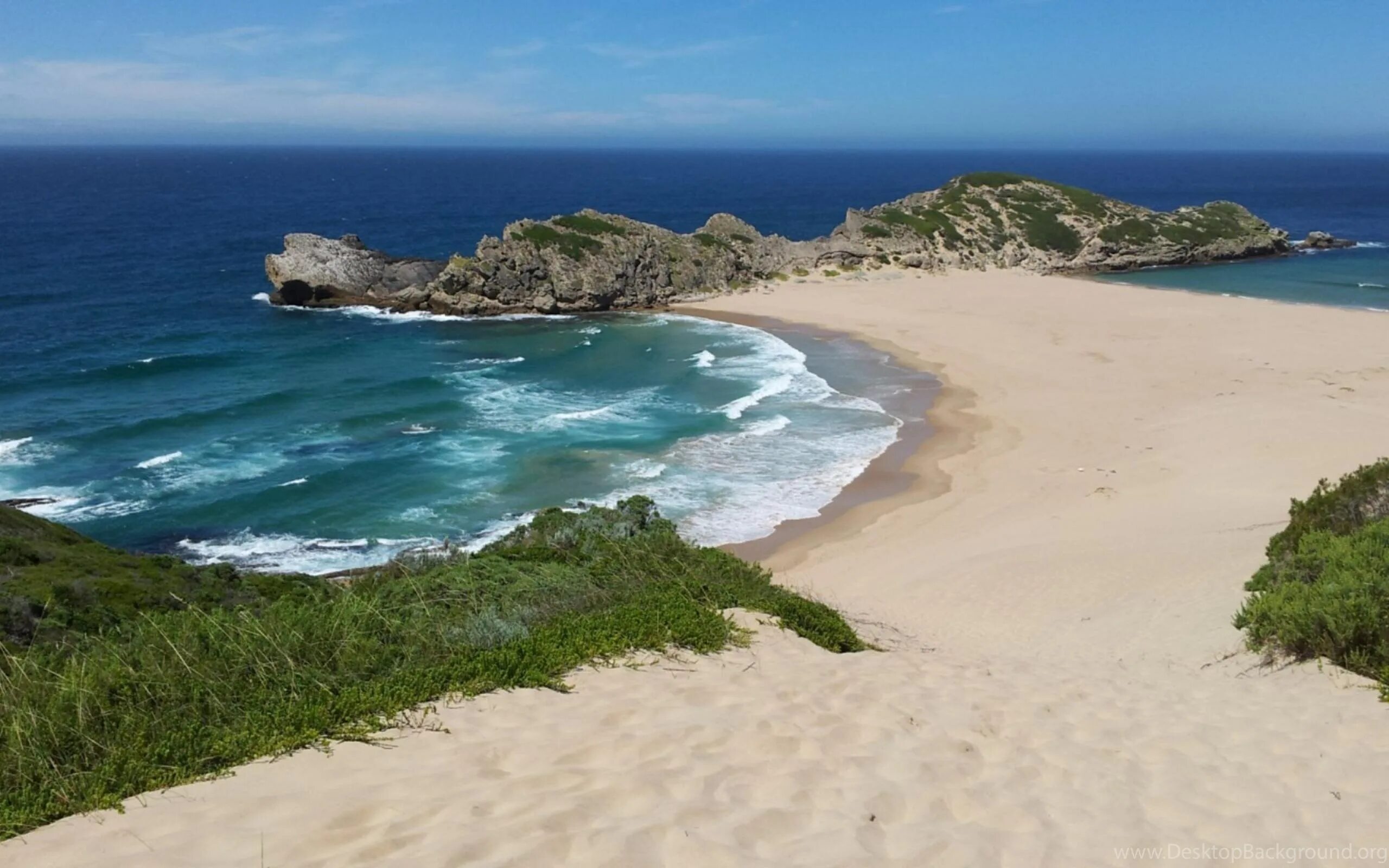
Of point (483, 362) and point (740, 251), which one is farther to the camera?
point (740, 251)

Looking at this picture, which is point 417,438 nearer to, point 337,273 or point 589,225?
point 337,273

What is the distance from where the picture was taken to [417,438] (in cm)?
3020

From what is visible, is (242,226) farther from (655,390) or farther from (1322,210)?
(1322,210)

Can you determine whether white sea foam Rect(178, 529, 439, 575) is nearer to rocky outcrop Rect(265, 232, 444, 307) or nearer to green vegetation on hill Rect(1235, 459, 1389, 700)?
green vegetation on hill Rect(1235, 459, 1389, 700)

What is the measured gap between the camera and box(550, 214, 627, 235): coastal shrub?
58.1m

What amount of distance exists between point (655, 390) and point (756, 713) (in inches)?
1172

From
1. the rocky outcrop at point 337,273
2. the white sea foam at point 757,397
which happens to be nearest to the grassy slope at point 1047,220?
the rocky outcrop at point 337,273

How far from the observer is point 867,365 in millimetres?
39812

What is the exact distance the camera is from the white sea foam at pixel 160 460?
27256 mm

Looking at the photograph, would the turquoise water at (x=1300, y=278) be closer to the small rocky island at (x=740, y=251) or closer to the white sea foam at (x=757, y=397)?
the small rocky island at (x=740, y=251)

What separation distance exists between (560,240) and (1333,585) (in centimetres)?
5126

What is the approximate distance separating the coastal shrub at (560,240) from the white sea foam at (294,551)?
35.4m

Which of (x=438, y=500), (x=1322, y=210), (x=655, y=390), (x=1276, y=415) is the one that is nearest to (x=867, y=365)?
(x=655, y=390)

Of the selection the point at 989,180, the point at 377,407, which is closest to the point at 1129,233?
the point at 989,180
